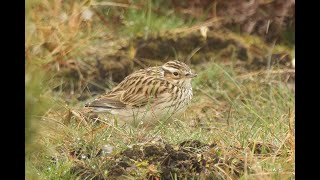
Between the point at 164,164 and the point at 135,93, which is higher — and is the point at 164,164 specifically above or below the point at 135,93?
below

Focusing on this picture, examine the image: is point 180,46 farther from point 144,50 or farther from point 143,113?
point 143,113

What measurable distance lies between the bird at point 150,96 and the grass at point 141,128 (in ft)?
0.37

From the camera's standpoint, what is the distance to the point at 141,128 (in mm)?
5863

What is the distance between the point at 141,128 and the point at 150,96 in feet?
1.24

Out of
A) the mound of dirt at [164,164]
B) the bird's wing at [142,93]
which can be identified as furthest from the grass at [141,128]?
the bird's wing at [142,93]

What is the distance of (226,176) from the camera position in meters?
5.35

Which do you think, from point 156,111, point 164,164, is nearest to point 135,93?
point 156,111

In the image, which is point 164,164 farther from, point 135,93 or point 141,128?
point 135,93

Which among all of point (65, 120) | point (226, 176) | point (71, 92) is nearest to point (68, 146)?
point (65, 120)

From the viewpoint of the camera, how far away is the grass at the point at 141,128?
5.30m

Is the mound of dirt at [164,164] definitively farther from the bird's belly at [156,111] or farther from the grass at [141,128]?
the bird's belly at [156,111]

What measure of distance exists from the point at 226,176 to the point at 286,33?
266 cm
